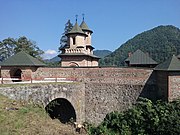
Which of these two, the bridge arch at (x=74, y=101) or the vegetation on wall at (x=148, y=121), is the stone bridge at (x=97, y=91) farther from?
the vegetation on wall at (x=148, y=121)

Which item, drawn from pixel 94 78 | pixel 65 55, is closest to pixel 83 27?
pixel 65 55

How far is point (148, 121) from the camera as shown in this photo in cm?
1494

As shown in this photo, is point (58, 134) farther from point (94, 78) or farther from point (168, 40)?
point (168, 40)

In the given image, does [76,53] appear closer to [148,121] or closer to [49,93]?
Answer: [49,93]

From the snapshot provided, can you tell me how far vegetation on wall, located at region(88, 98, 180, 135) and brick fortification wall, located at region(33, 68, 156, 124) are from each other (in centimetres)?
200

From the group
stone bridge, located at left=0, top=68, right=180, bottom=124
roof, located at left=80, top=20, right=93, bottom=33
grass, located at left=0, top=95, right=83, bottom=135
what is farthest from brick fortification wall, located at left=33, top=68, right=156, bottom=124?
roof, located at left=80, top=20, right=93, bottom=33

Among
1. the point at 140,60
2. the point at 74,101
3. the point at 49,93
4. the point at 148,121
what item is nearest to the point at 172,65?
the point at 148,121

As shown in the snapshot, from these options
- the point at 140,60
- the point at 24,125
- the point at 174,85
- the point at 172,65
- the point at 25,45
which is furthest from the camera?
the point at 25,45

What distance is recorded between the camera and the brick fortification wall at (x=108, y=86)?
61.7ft

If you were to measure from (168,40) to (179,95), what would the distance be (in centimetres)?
12705

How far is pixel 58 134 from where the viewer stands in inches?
343

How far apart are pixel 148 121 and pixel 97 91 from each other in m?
6.44

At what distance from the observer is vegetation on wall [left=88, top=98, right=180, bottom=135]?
14055 mm

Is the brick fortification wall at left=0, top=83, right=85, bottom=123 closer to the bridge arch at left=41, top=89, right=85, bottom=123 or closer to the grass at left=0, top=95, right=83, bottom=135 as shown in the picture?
the bridge arch at left=41, top=89, right=85, bottom=123
